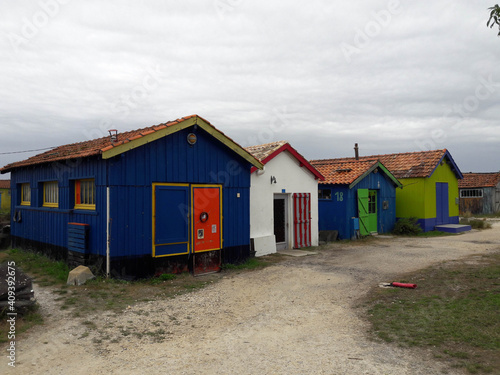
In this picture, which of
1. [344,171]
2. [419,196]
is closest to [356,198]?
[344,171]

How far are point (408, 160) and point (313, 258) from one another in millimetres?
12364

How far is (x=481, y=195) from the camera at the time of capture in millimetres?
34375

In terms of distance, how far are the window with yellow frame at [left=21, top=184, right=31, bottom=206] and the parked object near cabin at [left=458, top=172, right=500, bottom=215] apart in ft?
106

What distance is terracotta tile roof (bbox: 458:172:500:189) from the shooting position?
112 ft

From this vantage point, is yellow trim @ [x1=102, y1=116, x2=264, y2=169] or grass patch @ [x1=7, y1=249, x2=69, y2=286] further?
grass patch @ [x1=7, y1=249, x2=69, y2=286]

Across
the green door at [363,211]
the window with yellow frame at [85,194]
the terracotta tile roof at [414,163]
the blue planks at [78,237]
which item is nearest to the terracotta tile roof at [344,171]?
the green door at [363,211]

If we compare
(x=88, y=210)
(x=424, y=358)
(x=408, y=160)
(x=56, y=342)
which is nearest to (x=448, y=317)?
(x=424, y=358)

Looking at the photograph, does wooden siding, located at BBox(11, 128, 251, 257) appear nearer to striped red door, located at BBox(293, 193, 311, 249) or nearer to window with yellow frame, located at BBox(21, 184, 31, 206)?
window with yellow frame, located at BBox(21, 184, 31, 206)

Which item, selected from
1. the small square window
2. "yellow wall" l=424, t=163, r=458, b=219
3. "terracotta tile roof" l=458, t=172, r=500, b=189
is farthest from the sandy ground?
"terracotta tile roof" l=458, t=172, r=500, b=189

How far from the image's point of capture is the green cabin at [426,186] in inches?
803

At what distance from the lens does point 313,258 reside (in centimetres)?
1272

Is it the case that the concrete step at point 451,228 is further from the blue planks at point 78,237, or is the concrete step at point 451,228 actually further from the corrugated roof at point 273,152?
the blue planks at point 78,237

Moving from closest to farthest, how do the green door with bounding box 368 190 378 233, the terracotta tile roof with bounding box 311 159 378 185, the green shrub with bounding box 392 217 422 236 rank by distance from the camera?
the terracotta tile roof with bounding box 311 159 378 185, the green door with bounding box 368 190 378 233, the green shrub with bounding box 392 217 422 236

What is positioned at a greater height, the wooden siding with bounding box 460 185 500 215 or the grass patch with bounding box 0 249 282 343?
Answer: the wooden siding with bounding box 460 185 500 215
